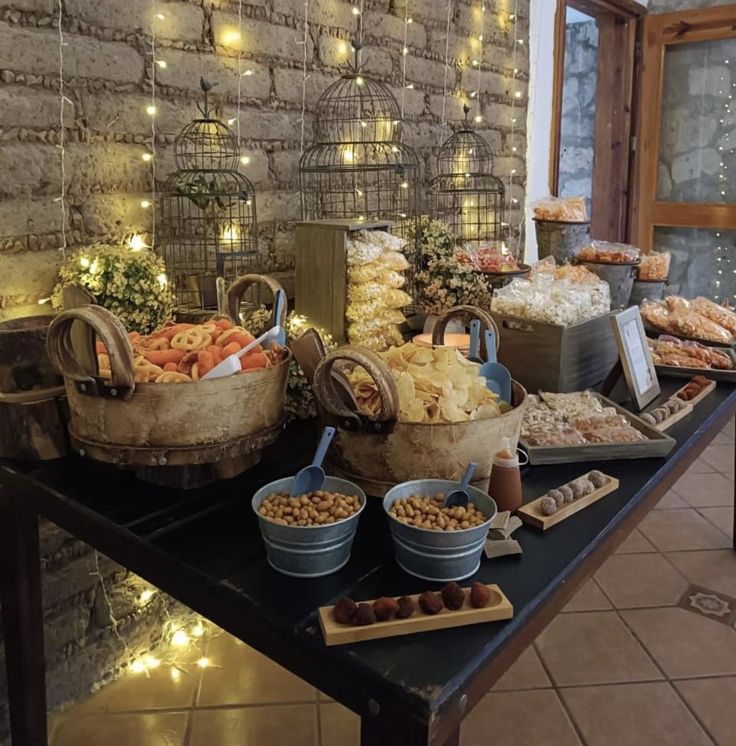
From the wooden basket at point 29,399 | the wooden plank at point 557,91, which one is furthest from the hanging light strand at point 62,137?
the wooden plank at point 557,91

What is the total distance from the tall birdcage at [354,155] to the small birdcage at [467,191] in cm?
30

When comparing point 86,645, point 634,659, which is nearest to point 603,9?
point 634,659

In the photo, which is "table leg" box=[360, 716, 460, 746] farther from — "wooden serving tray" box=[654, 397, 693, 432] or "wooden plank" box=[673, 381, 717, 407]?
"wooden plank" box=[673, 381, 717, 407]

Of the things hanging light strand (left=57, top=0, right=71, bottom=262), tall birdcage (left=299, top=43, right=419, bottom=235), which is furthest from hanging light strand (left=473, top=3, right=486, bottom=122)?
hanging light strand (left=57, top=0, right=71, bottom=262)

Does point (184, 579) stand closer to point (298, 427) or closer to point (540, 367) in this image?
point (298, 427)

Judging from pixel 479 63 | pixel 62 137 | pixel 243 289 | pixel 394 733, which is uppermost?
pixel 479 63

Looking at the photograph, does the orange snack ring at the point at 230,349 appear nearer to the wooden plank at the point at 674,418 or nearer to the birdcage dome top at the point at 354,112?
the wooden plank at the point at 674,418

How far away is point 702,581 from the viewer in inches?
108

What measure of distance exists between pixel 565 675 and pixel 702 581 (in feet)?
2.67

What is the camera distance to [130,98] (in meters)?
2.00

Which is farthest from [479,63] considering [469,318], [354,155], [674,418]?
[674,418]

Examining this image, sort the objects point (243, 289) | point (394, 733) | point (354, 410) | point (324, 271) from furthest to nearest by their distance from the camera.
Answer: point (324, 271) < point (243, 289) < point (354, 410) < point (394, 733)

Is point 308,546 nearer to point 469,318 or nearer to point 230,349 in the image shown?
point 230,349

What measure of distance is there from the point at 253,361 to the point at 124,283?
1.76ft
